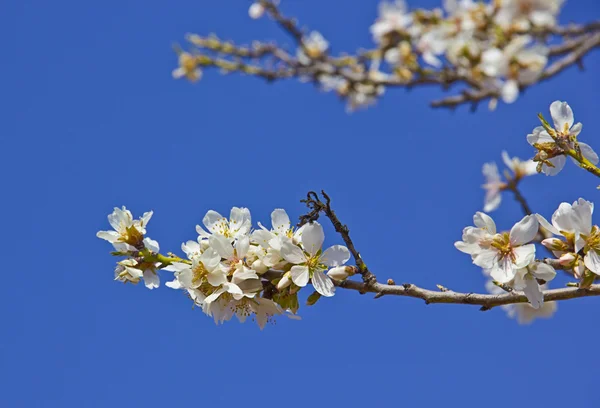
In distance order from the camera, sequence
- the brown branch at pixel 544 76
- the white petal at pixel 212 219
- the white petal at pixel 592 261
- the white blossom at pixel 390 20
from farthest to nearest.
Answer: the white blossom at pixel 390 20 → the brown branch at pixel 544 76 → the white petal at pixel 212 219 → the white petal at pixel 592 261

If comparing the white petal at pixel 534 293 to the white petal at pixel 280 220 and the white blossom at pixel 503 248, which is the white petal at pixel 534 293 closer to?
the white blossom at pixel 503 248

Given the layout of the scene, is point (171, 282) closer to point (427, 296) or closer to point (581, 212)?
point (427, 296)

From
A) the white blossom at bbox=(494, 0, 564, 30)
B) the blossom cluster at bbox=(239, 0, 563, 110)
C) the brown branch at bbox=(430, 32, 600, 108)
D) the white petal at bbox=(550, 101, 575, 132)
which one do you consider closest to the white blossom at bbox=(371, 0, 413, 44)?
the blossom cluster at bbox=(239, 0, 563, 110)

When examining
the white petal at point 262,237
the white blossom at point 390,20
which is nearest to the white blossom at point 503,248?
the white petal at point 262,237

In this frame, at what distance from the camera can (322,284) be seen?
6.30 feet

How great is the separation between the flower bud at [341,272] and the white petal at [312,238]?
10 cm

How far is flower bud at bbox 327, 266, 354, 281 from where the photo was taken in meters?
1.89

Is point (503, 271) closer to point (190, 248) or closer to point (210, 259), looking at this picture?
point (210, 259)

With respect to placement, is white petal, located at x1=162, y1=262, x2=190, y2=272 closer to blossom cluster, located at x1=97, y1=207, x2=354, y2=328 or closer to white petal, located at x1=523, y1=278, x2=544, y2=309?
blossom cluster, located at x1=97, y1=207, x2=354, y2=328

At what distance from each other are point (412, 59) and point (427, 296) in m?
3.54

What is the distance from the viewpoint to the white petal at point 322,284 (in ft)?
6.26

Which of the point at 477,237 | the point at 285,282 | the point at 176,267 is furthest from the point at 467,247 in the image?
the point at 176,267

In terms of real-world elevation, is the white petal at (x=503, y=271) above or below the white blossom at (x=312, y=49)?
below

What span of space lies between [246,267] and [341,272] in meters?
0.29
